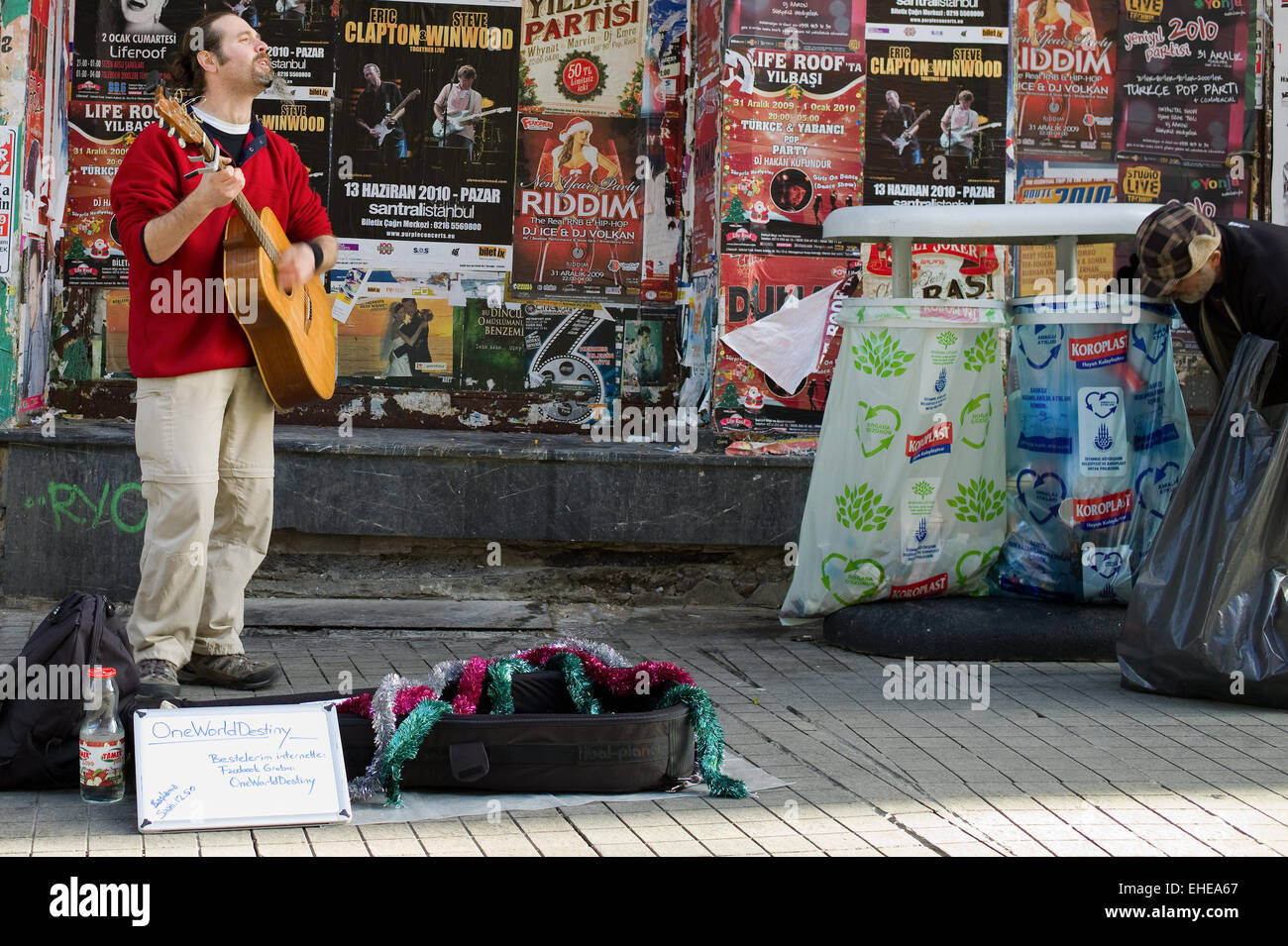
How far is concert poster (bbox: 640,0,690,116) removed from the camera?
22.9ft

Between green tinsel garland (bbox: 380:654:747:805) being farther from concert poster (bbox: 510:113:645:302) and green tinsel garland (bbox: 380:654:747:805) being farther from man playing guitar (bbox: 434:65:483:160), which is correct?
man playing guitar (bbox: 434:65:483:160)

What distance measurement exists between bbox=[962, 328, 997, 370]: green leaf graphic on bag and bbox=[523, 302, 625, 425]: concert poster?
192cm

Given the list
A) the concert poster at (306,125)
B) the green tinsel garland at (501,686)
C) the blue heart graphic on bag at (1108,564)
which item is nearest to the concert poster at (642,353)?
the concert poster at (306,125)

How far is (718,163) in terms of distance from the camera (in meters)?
6.61

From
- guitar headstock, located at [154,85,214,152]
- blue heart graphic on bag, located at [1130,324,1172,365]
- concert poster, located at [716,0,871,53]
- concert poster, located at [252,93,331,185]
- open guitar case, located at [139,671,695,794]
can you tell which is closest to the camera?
open guitar case, located at [139,671,695,794]

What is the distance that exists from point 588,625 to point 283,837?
116 inches

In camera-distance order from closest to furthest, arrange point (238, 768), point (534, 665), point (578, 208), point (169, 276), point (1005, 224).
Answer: point (238, 768), point (534, 665), point (169, 276), point (1005, 224), point (578, 208)

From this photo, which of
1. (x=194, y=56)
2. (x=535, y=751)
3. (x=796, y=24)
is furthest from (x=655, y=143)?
(x=535, y=751)

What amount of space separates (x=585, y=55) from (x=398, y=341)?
152 centimetres

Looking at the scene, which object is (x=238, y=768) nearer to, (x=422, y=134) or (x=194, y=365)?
(x=194, y=365)

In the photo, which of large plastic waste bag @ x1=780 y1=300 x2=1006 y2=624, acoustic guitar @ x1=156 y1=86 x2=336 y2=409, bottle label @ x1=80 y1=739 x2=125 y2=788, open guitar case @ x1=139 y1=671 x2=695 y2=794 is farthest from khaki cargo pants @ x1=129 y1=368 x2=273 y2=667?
large plastic waste bag @ x1=780 y1=300 x2=1006 y2=624

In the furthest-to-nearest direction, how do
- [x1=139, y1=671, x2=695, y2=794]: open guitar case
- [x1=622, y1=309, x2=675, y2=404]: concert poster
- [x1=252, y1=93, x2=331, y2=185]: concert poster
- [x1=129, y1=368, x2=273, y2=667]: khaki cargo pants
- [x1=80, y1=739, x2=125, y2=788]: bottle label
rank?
[x1=622, y1=309, x2=675, y2=404]: concert poster < [x1=252, y1=93, x2=331, y2=185]: concert poster < [x1=129, y1=368, x2=273, y2=667]: khaki cargo pants < [x1=139, y1=671, x2=695, y2=794]: open guitar case < [x1=80, y1=739, x2=125, y2=788]: bottle label

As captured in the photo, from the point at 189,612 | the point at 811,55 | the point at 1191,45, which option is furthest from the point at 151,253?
the point at 1191,45

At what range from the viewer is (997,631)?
5.44 metres
